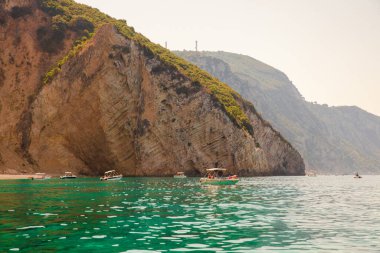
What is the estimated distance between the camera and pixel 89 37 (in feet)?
489

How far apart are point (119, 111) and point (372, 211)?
3922 inches

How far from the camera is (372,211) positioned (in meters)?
37.3

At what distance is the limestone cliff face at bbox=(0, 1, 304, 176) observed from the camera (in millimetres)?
128250

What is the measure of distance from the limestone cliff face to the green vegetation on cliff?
3830 mm

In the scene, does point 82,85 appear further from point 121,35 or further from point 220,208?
point 220,208

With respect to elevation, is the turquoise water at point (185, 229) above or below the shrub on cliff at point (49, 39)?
below

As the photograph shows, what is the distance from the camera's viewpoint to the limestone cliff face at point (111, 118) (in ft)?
421

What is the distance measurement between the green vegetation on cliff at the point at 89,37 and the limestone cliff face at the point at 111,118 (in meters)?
3.83

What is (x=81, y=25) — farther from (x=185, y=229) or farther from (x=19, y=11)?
(x=185, y=229)

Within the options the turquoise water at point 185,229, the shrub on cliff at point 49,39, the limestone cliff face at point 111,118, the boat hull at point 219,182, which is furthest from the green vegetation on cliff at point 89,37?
the turquoise water at point 185,229

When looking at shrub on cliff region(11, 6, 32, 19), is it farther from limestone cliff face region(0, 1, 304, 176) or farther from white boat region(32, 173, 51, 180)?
white boat region(32, 173, 51, 180)

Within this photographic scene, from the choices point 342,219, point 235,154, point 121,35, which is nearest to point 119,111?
point 121,35

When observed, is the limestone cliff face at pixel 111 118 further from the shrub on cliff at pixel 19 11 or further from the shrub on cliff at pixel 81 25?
the shrub on cliff at pixel 81 25

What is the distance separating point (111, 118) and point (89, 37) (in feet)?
118
